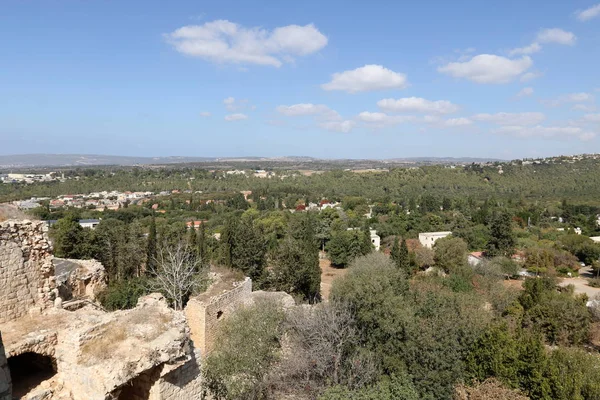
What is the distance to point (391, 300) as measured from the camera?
48.1 feet

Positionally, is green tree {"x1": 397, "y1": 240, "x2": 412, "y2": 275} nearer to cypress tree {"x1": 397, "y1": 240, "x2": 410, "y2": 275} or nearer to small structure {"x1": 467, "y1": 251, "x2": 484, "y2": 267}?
cypress tree {"x1": 397, "y1": 240, "x2": 410, "y2": 275}

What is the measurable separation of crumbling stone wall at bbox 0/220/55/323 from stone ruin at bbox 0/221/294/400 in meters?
0.02

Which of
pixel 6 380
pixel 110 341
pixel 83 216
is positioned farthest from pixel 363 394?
pixel 83 216

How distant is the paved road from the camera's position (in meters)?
31.7

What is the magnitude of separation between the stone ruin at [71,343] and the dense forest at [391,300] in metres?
4.09

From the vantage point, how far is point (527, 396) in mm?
11117

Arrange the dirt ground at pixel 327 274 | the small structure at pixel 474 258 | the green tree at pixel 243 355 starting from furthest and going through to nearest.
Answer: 1. the small structure at pixel 474 258
2. the dirt ground at pixel 327 274
3. the green tree at pixel 243 355

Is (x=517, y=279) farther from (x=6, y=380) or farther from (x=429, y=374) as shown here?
(x=6, y=380)

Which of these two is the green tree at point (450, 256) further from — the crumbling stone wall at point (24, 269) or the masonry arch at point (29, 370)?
the masonry arch at point (29, 370)

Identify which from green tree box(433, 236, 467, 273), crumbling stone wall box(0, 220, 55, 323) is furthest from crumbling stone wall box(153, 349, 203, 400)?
green tree box(433, 236, 467, 273)

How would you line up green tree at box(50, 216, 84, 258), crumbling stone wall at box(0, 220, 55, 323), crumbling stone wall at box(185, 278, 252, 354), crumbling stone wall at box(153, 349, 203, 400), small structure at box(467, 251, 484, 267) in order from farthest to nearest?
small structure at box(467, 251, 484, 267)
green tree at box(50, 216, 84, 258)
crumbling stone wall at box(185, 278, 252, 354)
crumbling stone wall at box(0, 220, 55, 323)
crumbling stone wall at box(153, 349, 203, 400)

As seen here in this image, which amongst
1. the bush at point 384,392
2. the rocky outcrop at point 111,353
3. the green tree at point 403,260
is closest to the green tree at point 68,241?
the rocky outcrop at point 111,353

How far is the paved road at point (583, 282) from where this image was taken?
3169cm

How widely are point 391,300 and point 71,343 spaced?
434 inches
